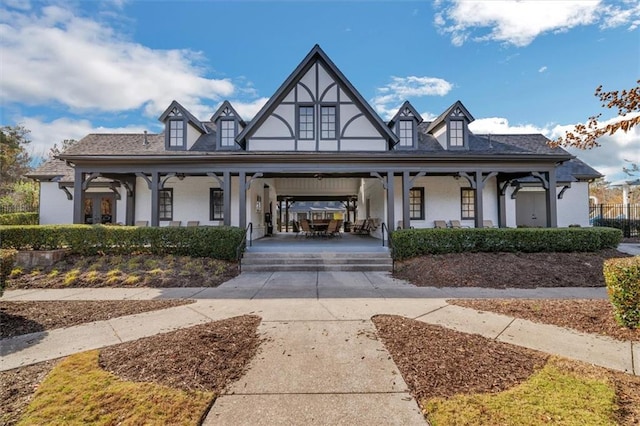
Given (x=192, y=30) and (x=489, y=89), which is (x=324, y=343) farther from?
(x=489, y=89)

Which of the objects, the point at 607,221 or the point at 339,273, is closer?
the point at 339,273

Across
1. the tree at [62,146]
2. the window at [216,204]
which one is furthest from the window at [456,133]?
the tree at [62,146]

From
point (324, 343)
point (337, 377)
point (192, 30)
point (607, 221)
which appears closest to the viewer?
point (337, 377)

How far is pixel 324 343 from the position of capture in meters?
3.91

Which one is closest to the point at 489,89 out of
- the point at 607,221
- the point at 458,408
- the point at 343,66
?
the point at 343,66

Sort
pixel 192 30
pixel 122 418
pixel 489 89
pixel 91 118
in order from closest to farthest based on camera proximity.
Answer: pixel 122 418, pixel 192 30, pixel 489 89, pixel 91 118

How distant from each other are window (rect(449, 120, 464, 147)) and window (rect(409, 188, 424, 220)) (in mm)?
2689

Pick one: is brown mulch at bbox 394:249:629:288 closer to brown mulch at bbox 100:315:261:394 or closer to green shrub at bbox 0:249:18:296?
brown mulch at bbox 100:315:261:394

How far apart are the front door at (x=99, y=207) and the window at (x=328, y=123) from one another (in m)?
11.9

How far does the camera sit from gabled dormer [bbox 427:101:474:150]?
13516 millimetres

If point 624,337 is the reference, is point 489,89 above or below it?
above

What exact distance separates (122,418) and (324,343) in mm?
2288

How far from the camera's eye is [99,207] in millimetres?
15625

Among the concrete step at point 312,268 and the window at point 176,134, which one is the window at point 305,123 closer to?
the window at point 176,134
